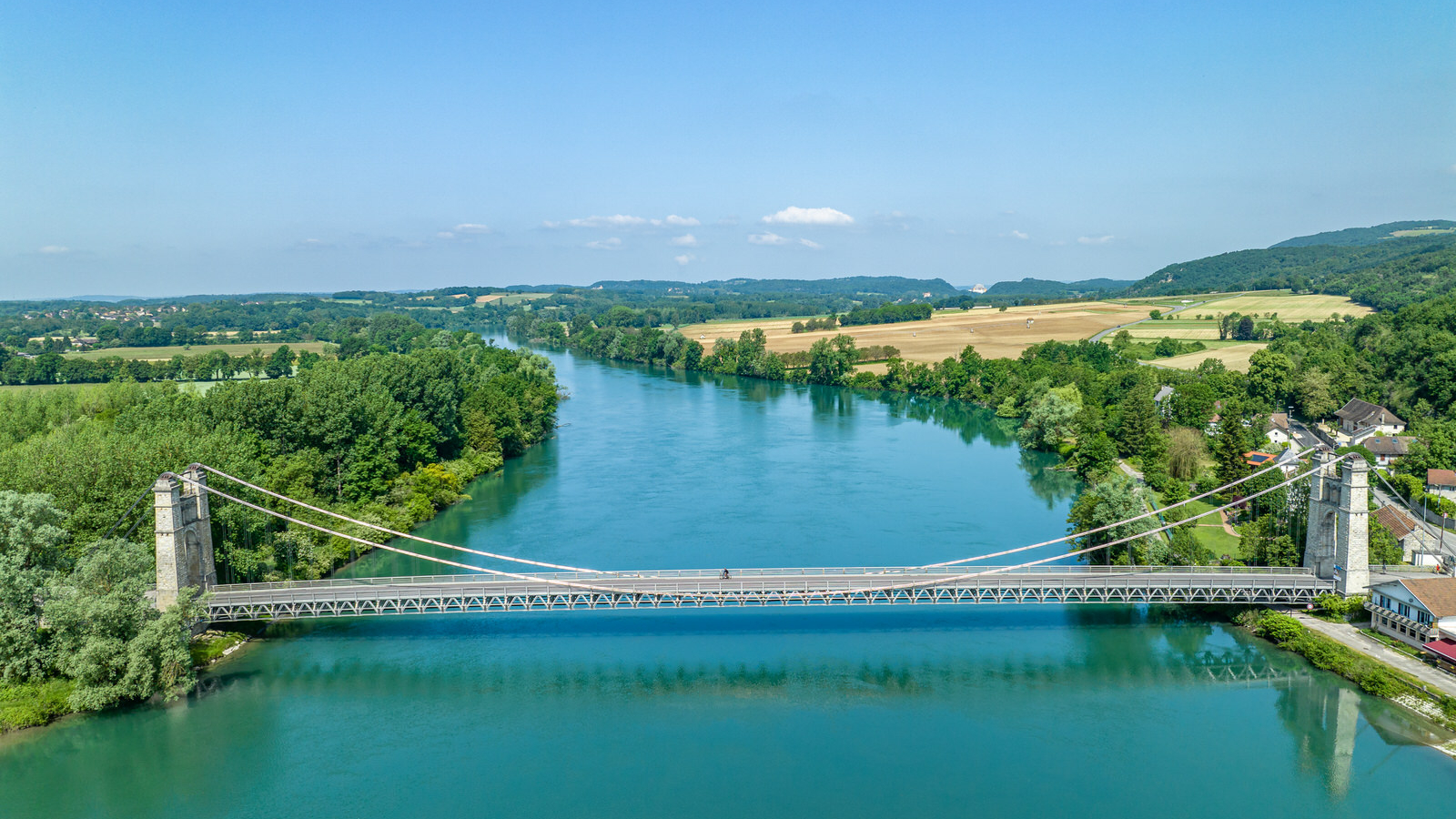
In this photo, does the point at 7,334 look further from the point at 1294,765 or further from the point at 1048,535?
the point at 1294,765

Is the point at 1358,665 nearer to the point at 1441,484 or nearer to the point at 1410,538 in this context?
the point at 1410,538

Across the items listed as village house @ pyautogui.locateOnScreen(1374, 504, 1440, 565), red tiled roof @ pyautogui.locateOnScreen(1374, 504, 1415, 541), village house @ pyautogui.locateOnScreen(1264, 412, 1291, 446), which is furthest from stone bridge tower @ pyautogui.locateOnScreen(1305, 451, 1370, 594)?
village house @ pyautogui.locateOnScreen(1264, 412, 1291, 446)

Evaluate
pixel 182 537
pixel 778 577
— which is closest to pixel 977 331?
pixel 778 577

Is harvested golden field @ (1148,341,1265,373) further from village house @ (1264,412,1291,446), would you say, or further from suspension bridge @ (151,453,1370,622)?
suspension bridge @ (151,453,1370,622)

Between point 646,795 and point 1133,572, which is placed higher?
point 1133,572

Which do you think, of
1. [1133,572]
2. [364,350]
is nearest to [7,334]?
[364,350]

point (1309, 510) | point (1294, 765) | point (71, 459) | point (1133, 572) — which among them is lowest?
point (1294, 765)

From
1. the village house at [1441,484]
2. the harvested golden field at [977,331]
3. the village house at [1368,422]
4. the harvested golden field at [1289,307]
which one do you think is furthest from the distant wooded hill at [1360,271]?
the village house at [1441,484]
